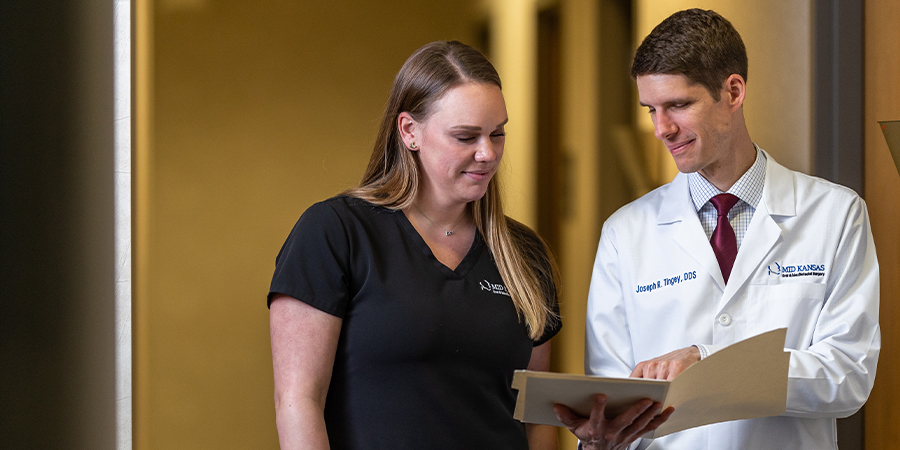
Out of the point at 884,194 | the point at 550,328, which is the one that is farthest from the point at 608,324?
the point at 884,194

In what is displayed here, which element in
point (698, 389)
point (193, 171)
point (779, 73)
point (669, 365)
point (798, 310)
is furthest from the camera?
point (779, 73)

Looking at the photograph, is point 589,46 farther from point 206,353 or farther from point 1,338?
point 1,338

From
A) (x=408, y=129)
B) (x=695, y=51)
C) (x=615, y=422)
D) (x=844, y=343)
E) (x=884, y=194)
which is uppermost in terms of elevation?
(x=695, y=51)

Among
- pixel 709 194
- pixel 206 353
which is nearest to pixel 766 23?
pixel 709 194

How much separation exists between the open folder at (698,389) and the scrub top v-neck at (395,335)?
0.20 meters

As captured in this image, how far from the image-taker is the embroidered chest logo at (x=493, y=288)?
4.71ft

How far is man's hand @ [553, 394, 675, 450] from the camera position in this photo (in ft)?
3.79

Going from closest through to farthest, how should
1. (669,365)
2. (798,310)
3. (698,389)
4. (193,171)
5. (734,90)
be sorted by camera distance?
1. (698,389)
2. (669,365)
3. (798,310)
4. (734,90)
5. (193,171)

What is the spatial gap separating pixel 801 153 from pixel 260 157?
1.47m

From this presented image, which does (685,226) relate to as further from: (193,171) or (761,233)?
(193,171)

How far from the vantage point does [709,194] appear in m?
1.52

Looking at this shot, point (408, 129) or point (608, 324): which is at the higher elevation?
point (408, 129)

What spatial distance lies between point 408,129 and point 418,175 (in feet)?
0.30

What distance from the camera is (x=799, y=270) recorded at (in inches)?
55.9
